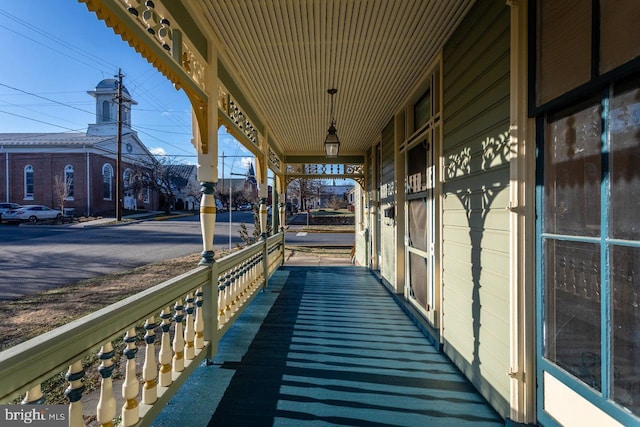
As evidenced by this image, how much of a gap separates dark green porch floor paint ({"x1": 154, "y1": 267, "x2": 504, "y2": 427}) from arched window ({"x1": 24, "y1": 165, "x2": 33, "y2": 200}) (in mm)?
29401

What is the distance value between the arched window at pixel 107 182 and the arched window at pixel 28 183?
487 cm

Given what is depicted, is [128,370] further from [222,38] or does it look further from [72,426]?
[222,38]

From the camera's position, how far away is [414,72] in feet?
11.5

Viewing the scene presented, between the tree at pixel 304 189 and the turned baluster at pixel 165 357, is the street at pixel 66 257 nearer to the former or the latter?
the turned baluster at pixel 165 357

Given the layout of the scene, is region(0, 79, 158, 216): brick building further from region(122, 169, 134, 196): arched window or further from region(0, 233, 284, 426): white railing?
region(0, 233, 284, 426): white railing

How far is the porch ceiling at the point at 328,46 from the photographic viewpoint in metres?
2.39

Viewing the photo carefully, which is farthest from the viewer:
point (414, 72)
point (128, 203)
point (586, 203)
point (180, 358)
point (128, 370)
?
point (128, 203)

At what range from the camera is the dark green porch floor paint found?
1.94 m

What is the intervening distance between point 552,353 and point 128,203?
108 ft

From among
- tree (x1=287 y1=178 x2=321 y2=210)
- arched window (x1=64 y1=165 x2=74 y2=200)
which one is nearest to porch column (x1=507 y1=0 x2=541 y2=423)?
arched window (x1=64 y1=165 x2=74 y2=200)

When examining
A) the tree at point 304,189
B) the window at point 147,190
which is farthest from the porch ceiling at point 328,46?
the tree at point 304,189

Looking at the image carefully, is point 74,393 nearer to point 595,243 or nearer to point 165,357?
point 165,357

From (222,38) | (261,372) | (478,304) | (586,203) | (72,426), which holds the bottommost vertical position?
(261,372)

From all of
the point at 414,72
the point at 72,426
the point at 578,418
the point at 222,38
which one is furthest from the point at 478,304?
the point at 222,38
